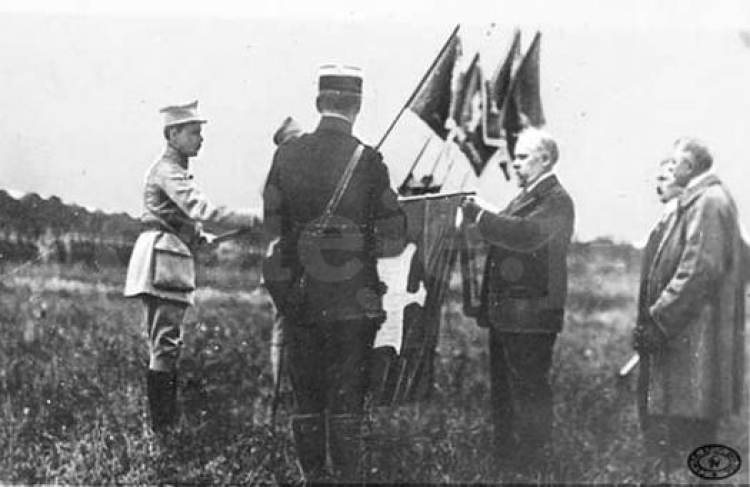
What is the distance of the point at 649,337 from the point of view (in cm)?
439

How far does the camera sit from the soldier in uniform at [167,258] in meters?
4.66

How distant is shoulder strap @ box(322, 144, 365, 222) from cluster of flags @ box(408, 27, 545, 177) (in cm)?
29

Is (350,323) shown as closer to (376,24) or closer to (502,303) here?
(502,303)

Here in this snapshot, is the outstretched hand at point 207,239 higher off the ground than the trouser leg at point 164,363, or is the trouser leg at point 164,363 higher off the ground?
the outstretched hand at point 207,239

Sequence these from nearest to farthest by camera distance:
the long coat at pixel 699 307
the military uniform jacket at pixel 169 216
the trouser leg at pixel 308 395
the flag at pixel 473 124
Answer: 1. the long coat at pixel 699 307
2. the flag at pixel 473 124
3. the trouser leg at pixel 308 395
4. the military uniform jacket at pixel 169 216

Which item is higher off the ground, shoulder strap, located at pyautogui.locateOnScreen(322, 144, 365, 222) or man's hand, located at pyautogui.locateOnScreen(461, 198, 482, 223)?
shoulder strap, located at pyautogui.locateOnScreen(322, 144, 365, 222)

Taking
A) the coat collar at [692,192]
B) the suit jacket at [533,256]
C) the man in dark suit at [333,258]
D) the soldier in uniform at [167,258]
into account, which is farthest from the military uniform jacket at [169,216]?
the coat collar at [692,192]

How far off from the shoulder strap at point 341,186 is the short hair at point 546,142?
0.67m

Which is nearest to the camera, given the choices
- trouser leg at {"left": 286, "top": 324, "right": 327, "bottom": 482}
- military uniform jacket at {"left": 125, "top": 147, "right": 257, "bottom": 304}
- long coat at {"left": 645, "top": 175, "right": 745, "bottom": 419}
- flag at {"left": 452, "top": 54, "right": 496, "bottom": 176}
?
long coat at {"left": 645, "top": 175, "right": 745, "bottom": 419}

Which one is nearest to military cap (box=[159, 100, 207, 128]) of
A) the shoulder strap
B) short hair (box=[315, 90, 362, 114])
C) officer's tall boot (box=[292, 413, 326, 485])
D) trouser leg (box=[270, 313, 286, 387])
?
short hair (box=[315, 90, 362, 114])

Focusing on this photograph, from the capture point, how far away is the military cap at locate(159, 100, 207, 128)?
4.60m

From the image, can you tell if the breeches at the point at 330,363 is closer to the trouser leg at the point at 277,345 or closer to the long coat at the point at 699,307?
the trouser leg at the point at 277,345

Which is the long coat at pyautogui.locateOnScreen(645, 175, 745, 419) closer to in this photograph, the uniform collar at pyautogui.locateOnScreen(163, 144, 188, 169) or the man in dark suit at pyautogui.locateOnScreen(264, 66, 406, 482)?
the man in dark suit at pyautogui.locateOnScreen(264, 66, 406, 482)

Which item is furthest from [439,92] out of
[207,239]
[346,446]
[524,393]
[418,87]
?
[346,446]
